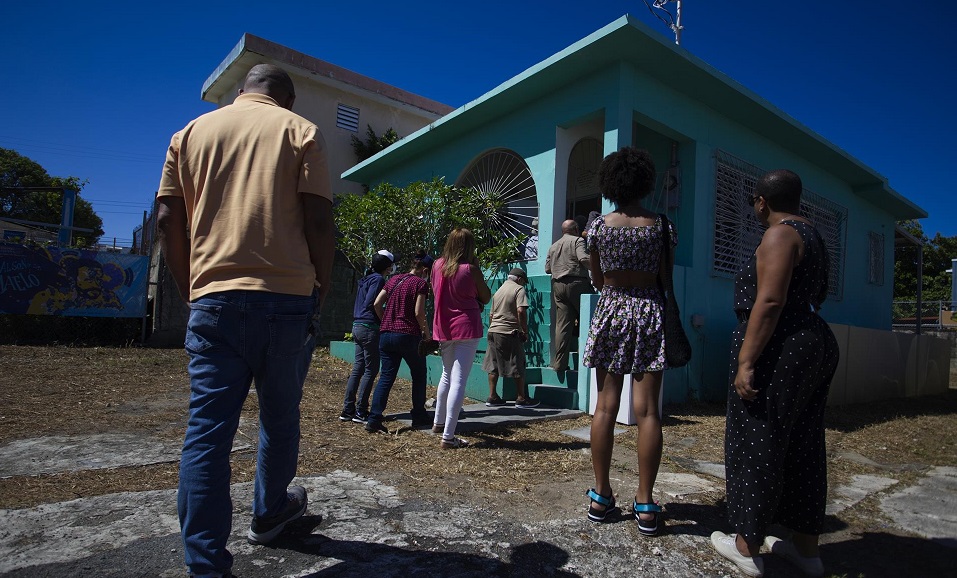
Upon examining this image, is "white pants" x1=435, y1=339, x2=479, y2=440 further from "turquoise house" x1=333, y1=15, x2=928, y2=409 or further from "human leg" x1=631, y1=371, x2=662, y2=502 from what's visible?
"turquoise house" x1=333, y1=15, x2=928, y2=409

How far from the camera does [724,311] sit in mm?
7207

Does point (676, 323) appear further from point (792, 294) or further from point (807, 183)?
point (807, 183)

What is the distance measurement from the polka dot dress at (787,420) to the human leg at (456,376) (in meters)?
2.06

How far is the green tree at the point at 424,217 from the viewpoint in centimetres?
789

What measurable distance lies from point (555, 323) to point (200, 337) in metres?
5.07

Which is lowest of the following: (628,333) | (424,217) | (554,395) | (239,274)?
(554,395)

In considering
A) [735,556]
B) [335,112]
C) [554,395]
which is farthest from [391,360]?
[335,112]

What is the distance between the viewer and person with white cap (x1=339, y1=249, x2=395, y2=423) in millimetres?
4891

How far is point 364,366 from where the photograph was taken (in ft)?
16.4

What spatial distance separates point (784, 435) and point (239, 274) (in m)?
2.19

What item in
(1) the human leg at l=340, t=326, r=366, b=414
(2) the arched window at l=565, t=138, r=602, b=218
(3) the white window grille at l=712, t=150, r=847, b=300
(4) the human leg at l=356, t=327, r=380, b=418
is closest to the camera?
(4) the human leg at l=356, t=327, r=380, b=418

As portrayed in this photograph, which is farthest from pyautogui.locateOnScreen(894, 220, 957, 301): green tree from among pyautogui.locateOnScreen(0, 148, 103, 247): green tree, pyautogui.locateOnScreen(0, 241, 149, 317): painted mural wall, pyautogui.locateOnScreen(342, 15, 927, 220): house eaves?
pyautogui.locateOnScreen(0, 148, 103, 247): green tree

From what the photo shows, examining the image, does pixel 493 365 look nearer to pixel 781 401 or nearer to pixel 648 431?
pixel 648 431

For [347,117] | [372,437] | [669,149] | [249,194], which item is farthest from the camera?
[347,117]
